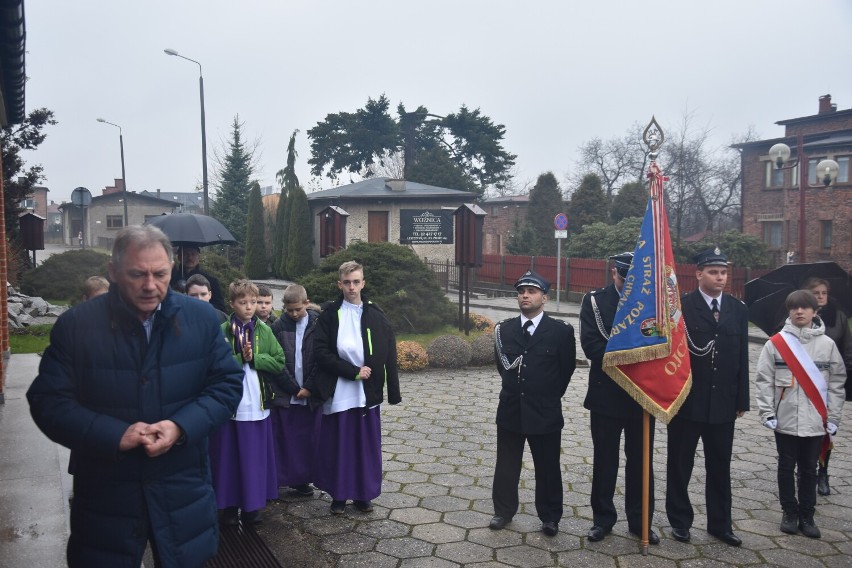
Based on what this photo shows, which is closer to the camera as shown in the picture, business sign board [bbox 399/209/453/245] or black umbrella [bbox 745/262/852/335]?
black umbrella [bbox 745/262/852/335]

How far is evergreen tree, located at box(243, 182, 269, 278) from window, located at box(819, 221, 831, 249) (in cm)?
2698

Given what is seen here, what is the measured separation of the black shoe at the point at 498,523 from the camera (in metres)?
5.46

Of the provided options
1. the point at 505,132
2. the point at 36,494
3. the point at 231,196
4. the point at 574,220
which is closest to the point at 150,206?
the point at 231,196

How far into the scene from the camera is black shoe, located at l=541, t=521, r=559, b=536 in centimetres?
534

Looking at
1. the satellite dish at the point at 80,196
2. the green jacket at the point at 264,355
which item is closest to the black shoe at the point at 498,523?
the green jacket at the point at 264,355

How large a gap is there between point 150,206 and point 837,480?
234 feet

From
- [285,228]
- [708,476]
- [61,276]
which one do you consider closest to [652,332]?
[708,476]

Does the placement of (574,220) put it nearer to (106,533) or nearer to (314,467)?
(314,467)

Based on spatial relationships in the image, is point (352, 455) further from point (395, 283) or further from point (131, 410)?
point (395, 283)

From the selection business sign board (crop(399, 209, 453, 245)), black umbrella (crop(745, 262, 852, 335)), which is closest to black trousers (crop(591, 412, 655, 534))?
black umbrella (crop(745, 262, 852, 335))

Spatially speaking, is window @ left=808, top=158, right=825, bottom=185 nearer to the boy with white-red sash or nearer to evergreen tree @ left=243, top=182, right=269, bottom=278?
evergreen tree @ left=243, top=182, right=269, bottom=278

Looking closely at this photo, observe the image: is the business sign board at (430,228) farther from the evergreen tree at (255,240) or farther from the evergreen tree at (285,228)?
the evergreen tree at (255,240)

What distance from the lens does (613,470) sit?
530 cm

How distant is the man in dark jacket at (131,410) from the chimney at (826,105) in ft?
152
